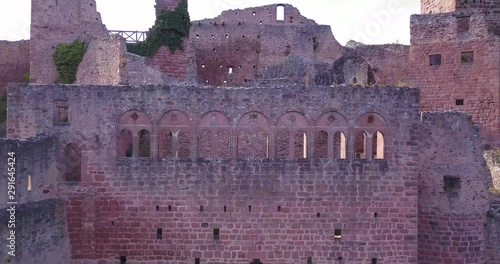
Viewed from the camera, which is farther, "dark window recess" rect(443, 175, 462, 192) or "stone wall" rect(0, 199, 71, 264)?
"dark window recess" rect(443, 175, 462, 192)

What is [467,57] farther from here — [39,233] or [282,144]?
[39,233]

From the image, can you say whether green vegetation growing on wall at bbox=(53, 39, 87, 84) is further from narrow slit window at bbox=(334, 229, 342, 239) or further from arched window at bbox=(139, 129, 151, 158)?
narrow slit window at bbox=(334, 229, 342, 239)

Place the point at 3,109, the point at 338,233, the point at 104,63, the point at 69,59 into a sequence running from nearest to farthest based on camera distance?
the point at 338,233 < the point at 104,63 < the point at 69,59 < the point at 3,109

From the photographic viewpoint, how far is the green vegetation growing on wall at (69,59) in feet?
91.1

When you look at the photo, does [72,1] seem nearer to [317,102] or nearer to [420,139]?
[317,102]

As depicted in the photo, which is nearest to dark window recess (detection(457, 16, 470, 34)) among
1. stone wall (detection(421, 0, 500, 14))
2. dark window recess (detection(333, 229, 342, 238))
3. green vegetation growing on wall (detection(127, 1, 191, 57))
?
stone wall (detection(421, 0, 500, 14))

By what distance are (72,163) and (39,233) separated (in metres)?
2.81

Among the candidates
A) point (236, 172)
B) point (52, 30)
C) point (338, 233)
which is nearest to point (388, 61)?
point (338, 233)

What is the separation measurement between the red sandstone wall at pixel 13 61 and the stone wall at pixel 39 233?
17731 millimetres

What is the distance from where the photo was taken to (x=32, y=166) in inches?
655

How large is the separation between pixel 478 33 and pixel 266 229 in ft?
45.6

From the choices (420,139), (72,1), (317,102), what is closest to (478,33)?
(420,139)

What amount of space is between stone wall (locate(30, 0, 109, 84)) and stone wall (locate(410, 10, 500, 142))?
14584 millimetres

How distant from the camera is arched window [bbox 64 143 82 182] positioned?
18097mm
